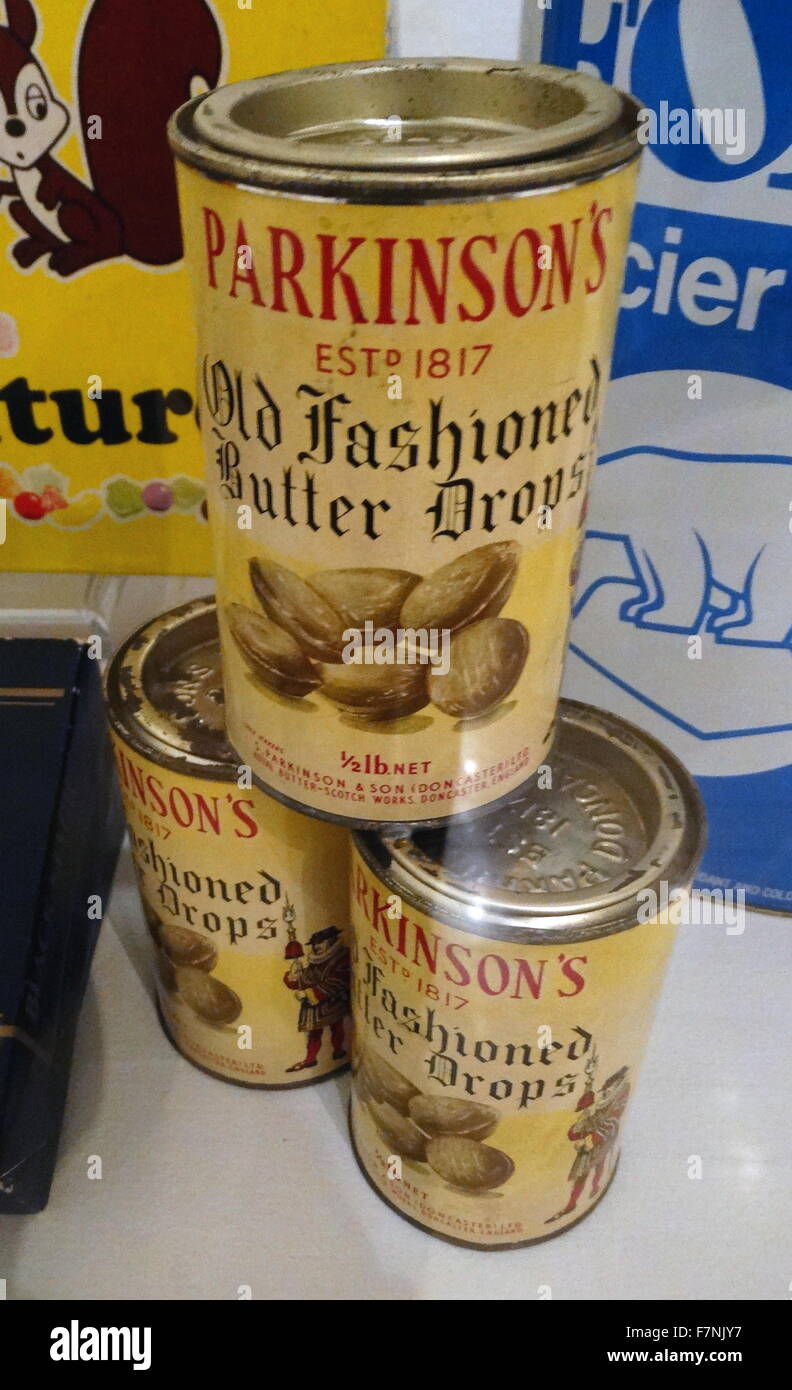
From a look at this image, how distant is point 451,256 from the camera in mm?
458

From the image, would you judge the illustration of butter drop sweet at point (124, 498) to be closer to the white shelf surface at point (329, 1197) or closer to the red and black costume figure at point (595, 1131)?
the white shelf surface at point (329, 1197)

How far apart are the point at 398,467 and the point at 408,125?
226mm

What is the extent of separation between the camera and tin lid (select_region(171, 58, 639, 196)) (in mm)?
451

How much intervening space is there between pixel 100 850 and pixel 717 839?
1.93 ft

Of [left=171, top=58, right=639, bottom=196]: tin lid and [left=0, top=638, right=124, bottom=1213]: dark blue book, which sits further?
[left=0, top=638, right=124, bottom=1213]: dark blue book

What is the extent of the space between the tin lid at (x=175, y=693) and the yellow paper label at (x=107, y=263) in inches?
8.7

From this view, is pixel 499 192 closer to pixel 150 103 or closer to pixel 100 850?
pixel 150 103

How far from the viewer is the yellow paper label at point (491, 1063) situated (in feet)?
2.09

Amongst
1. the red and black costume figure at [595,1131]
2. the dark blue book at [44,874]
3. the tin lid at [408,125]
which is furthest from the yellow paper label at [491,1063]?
A: the tin lid at [408,125]

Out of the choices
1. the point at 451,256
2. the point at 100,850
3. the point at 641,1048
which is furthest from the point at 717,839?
the point at 451,256

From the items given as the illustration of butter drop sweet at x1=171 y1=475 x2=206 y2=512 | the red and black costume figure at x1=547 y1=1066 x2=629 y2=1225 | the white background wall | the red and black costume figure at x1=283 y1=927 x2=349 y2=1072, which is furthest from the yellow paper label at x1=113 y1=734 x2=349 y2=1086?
the white background wall

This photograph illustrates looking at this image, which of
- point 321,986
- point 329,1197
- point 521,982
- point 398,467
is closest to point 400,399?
point 398,467

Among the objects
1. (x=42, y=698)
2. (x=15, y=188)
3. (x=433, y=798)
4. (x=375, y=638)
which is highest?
(x=15, y=188)

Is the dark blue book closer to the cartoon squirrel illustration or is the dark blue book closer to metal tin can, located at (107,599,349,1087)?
metal tin can, located at (107,599,349,1087)
